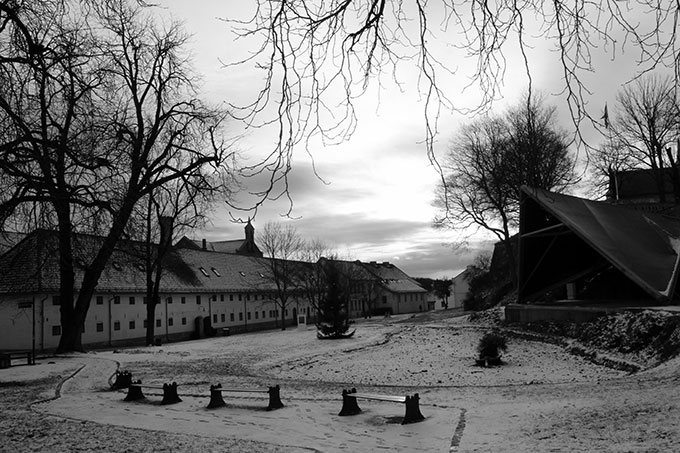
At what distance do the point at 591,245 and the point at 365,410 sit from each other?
16.2m

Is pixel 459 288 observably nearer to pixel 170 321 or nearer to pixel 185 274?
pixel 185 274

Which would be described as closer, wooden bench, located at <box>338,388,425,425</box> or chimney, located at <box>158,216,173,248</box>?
wooden bench, located at <box>338,388,425,425</box>

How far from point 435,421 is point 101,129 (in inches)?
344

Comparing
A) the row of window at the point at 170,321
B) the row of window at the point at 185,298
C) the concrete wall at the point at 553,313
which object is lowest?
the row of window at the point at 170,321

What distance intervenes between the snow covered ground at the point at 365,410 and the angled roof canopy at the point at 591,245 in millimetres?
5301

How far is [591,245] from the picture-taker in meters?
23.6

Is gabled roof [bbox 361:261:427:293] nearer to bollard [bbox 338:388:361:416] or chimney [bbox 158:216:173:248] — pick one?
chimney [bbox 158:216:173:248]

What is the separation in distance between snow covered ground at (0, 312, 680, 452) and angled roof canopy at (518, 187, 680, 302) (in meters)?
5.30

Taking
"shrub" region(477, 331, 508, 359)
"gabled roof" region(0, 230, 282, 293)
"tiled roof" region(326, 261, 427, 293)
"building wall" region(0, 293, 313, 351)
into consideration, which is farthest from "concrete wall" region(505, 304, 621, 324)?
"tiled roof" region(326, 261, 427, 293)

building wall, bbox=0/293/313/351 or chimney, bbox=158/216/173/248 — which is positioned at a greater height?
chimney, bbox=158/216/173/248

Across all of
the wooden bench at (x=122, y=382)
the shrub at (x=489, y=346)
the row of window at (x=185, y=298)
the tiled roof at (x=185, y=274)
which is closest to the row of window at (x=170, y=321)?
the row of window at (x=185, y=298)

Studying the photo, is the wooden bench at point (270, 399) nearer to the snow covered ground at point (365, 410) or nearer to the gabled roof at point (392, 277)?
the snow covered ground at point (365, 410)

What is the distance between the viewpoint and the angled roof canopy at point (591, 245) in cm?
2281

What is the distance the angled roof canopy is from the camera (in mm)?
22812
